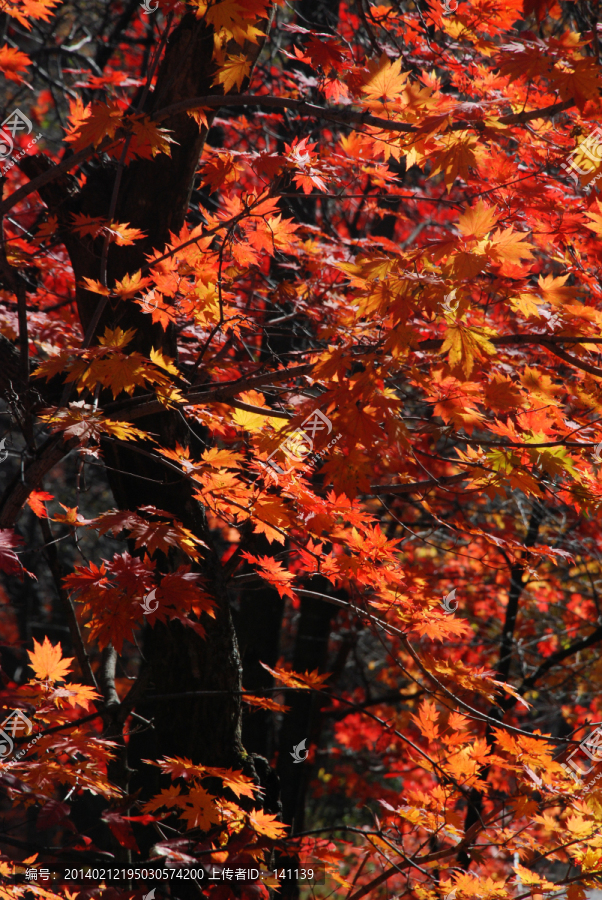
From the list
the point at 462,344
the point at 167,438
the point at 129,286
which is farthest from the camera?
the point at 167,438

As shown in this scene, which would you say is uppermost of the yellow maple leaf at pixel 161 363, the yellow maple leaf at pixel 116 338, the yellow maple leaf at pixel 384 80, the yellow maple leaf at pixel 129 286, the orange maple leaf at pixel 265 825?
the yellow maple leaf at pixel 384 80

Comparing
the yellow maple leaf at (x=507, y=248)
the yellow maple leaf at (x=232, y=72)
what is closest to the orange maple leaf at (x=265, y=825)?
the yellow maple leaf at (x=507, y=248)

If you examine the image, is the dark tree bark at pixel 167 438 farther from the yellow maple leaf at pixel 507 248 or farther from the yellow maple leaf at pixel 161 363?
the yellow maple leaf at pixel 507 248

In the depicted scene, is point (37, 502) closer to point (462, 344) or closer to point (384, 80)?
point (462, 344)

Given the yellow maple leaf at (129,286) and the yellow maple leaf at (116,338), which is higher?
the yellow maple leaf at (129,286)

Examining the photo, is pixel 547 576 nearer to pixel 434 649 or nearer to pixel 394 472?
pixel 434 649

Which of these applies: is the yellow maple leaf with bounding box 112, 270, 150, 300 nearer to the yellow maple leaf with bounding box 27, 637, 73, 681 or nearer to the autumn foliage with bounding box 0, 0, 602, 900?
the autumn foliage with bounding box 0, 0, 602, 900

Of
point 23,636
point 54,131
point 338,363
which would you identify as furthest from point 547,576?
point 54,131

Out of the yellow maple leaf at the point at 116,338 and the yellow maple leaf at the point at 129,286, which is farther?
the yellow maple leaf at the point at 129,286

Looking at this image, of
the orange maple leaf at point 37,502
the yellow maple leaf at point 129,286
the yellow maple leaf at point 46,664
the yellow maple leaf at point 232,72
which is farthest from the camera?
Result: the orange maple leaf at point 37,502

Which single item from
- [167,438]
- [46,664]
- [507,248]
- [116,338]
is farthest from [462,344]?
[46,664]

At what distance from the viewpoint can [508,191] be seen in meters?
3.30

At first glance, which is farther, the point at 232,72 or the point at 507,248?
the point at 232,72

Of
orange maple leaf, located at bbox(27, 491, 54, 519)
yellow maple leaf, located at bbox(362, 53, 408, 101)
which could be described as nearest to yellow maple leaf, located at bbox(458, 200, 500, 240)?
yellow maple leaf, located at bbox(362, 53, 408, 101)
